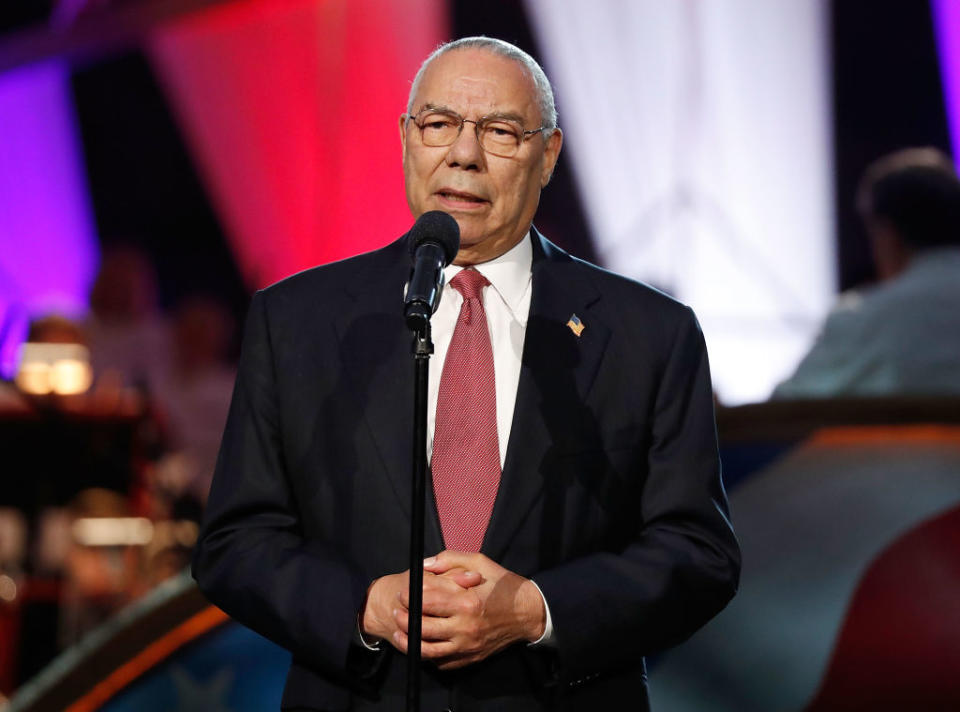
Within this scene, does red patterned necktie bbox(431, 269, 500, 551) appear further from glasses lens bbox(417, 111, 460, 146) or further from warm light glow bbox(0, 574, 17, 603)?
warm light glow bbox(0, 574, 17, 603)

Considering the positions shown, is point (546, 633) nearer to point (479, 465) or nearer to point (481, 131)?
point (479, 465)

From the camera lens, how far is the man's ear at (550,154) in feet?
5.40

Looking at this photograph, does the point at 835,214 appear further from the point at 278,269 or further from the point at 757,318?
the point at 278,269

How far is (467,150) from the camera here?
1521 mm

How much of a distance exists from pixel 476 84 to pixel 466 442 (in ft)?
1.48

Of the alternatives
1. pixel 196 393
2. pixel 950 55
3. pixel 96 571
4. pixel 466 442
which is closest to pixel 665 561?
pixel 466 442

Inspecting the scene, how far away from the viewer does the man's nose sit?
1521 mm

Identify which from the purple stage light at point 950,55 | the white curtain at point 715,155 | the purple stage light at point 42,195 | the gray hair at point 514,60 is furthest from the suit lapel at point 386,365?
the purple stage light at point 42,195

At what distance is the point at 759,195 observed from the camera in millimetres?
6223

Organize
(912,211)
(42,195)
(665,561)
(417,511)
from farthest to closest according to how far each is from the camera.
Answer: (42,195) < (912,211) < (665,561) < (417,511)

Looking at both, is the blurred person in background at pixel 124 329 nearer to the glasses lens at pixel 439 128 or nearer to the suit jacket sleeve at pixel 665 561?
the glasses lens at pixel 439 128

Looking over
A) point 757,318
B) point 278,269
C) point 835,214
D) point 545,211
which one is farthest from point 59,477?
point 835,214

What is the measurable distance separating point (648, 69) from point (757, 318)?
141cm

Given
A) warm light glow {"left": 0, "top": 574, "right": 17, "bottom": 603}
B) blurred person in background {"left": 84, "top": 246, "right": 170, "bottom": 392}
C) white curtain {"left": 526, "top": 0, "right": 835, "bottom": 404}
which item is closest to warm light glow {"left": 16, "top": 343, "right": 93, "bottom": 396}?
blurred person in background {"left": 84, "top": 246, "right": 170, "bottom": 392}
